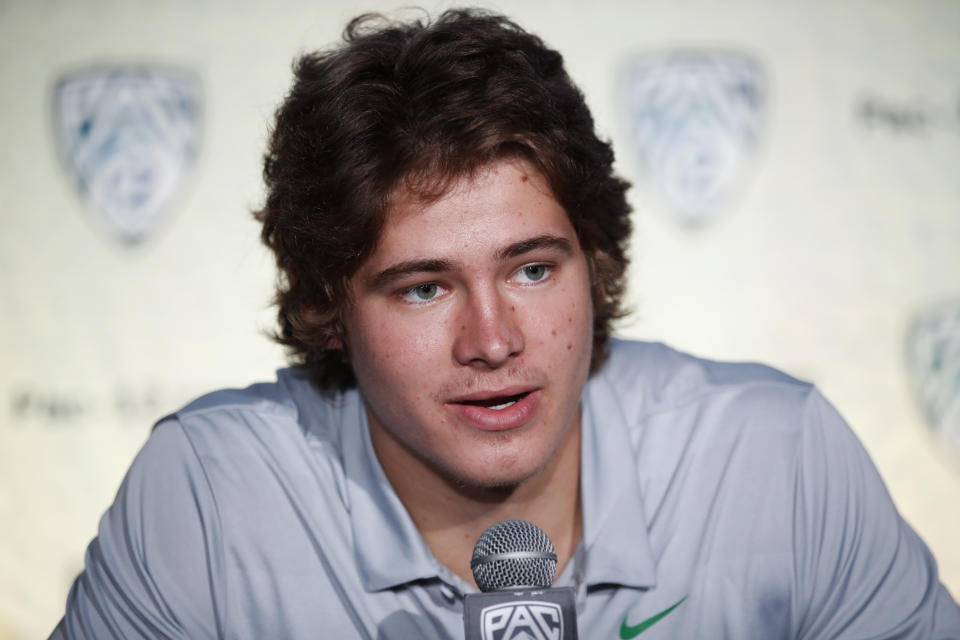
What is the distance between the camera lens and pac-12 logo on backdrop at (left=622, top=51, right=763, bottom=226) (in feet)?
11.4

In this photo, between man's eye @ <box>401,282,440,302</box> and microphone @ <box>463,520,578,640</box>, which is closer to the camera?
microphone @ <box>463,520,578,640</box>

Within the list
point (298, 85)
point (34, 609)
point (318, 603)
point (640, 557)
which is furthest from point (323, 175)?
point (34, 609)

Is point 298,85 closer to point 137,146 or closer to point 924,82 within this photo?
point 137,146

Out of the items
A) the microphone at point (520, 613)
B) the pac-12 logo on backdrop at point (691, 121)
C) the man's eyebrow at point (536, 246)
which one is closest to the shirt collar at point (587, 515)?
the man's eyebrow at point (536, 246)

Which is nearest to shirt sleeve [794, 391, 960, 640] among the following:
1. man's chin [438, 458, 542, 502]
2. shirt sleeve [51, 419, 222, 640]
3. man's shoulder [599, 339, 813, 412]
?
man's shoulder [599, 339, 813, 412]

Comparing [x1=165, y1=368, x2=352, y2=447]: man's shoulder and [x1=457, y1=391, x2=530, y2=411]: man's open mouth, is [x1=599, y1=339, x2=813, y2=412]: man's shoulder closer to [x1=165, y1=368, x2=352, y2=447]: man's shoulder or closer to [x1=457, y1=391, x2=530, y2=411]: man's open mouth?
[x1=457, y1=391, x2=530, y2=411]: man's open mouth

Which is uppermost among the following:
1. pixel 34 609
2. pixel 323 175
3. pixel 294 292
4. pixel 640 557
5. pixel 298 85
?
pixel 298 85

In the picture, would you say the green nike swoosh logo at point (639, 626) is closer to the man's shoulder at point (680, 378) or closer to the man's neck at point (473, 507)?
the man's neck at point (473, 507)

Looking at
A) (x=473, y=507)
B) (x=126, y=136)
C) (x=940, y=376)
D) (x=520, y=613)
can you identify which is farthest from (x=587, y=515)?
(x=126, y=136)

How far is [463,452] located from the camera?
1718 millimetres

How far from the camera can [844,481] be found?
1873 mm

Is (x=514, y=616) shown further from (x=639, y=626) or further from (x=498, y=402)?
(x=639, y=626)

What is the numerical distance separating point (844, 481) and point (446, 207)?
952 millimetres

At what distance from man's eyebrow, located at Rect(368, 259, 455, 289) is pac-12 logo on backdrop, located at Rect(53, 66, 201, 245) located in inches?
80.8
